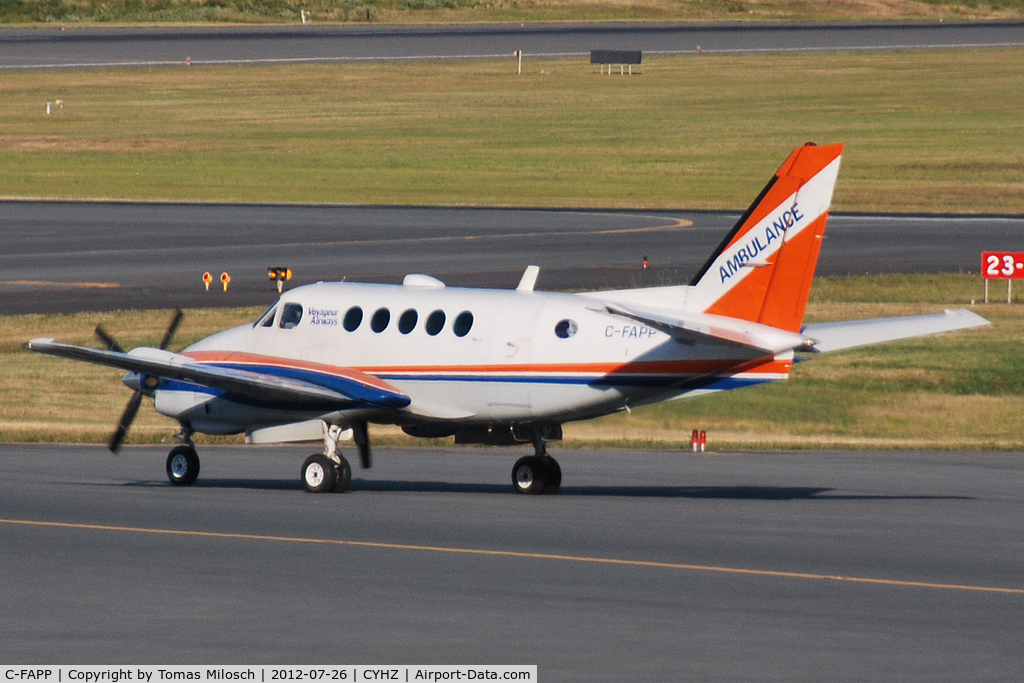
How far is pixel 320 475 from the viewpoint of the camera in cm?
2764

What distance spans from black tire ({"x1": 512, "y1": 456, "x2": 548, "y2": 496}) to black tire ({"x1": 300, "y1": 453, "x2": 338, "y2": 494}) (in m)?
2.85

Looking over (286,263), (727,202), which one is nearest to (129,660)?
(286,263)

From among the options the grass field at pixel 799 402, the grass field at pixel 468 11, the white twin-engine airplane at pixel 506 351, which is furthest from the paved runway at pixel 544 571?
the grass field at pixel 468 11

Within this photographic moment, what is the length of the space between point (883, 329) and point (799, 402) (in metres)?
15.4

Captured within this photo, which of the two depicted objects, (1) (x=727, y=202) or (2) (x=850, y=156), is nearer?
(1) (x=727, y=202)

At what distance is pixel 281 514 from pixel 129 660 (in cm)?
992

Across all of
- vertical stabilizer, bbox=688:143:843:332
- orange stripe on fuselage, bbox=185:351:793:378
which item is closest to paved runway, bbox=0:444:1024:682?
orange stripe on fuselage, bbox=185:351:793:378

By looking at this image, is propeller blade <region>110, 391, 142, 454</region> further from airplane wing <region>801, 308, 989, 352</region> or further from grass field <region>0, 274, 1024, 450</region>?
airplane wing <region>801, 308, 989, 352</region>

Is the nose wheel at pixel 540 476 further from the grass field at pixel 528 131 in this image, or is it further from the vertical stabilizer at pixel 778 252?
the grass field at pixel 528 131

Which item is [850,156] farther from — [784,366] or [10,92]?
[784,366]

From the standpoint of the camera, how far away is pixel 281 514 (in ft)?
83.1

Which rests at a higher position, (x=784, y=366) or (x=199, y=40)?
(x=199, y=40)

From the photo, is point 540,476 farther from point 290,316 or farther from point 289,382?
point 290,316

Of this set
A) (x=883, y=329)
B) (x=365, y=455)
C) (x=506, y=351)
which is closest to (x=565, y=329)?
(x=506, y=351)
